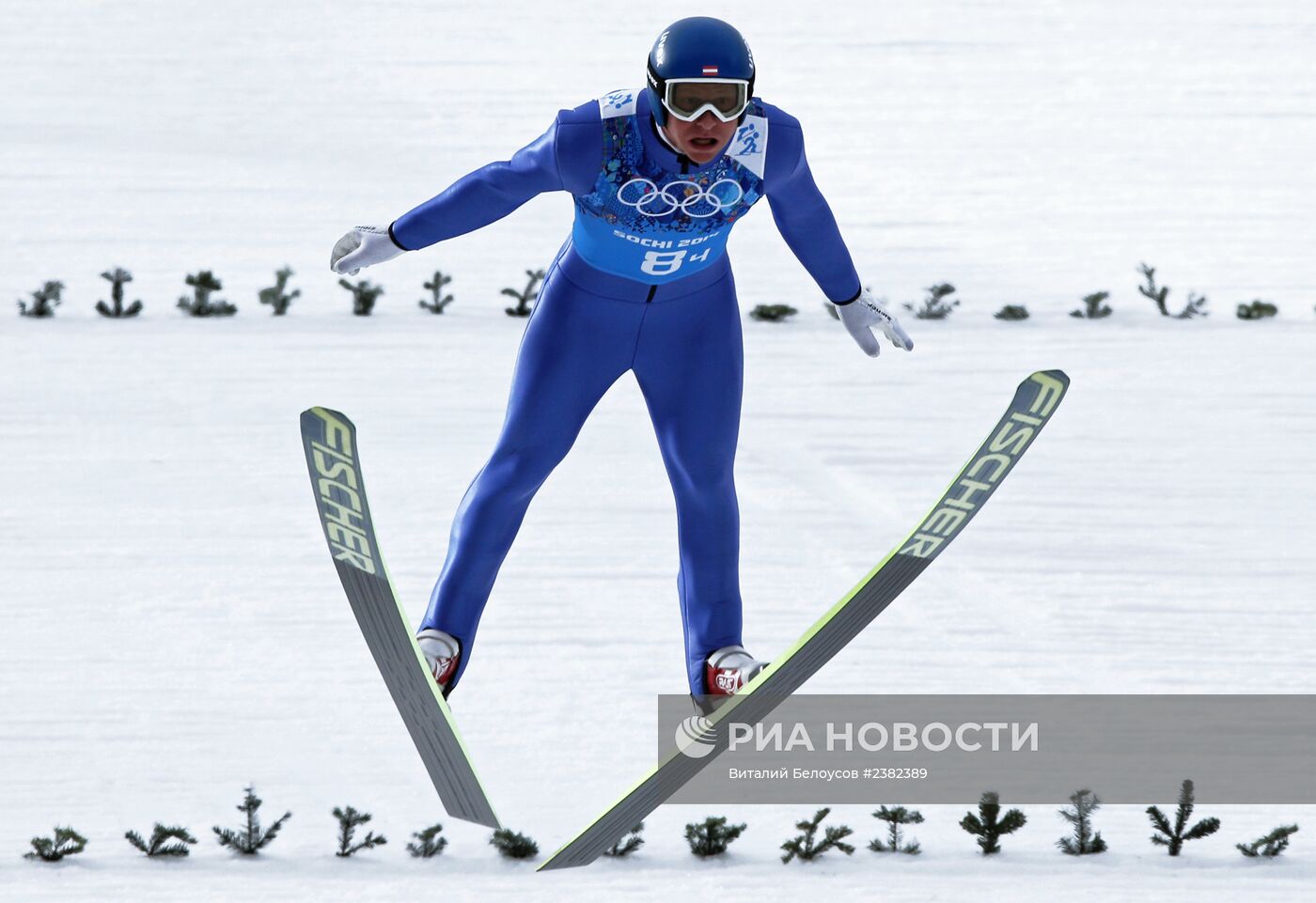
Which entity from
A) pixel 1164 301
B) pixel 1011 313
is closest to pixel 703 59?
pixel 1011 313

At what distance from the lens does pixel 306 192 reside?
46.4ft

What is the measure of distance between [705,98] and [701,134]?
0.09m

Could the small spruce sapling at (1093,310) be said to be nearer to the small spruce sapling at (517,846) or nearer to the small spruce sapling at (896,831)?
the small spruce sapling at (896,831)

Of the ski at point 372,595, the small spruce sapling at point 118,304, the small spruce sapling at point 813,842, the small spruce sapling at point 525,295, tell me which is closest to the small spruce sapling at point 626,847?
the small spruce sapling at point 813,842

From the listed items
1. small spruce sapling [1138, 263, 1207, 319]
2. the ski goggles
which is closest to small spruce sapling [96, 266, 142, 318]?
small spruce sapling [1138, 263, 1207, 319]

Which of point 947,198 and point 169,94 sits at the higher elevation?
point 169,94

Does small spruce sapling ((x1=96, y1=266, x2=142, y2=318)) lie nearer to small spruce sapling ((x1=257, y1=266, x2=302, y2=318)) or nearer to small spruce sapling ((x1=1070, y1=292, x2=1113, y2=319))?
small spruce sapling ((x1=257, y1=266, x2=302, y2=318))

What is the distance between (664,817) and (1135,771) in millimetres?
1514

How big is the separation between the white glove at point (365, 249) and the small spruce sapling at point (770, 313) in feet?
20.6

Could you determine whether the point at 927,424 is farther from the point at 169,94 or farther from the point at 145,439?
the point at 169,94

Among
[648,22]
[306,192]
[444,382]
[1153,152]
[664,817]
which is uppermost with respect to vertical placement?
[648,22]

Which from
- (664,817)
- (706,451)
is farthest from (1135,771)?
(706,451)

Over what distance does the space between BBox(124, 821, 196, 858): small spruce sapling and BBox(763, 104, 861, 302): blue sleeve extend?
7.87ft

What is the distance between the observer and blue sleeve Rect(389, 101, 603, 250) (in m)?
4.61
